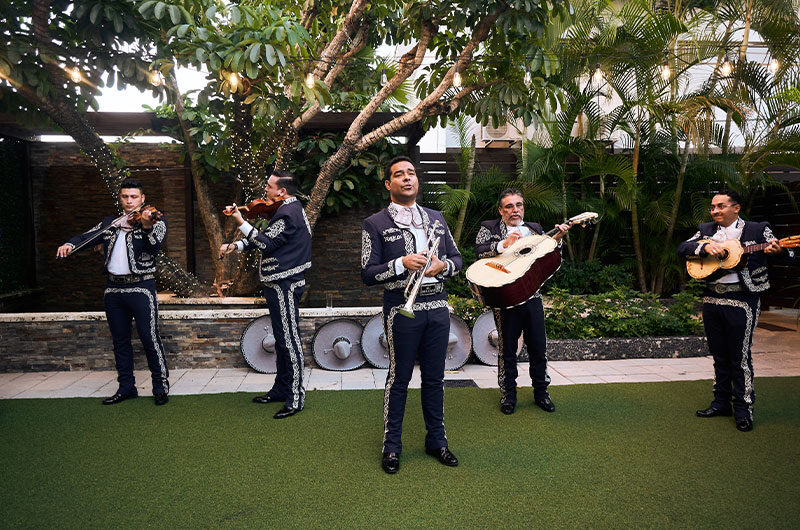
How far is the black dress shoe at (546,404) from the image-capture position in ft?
13.4

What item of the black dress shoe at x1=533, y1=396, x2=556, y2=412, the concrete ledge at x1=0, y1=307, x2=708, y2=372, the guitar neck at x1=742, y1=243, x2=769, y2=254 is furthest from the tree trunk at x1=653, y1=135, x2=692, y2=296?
the concrete ledge at x1=0, y1=307, x2=708, y2=372

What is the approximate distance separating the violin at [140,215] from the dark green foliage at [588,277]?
543 centimetres

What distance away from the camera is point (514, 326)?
4082mm

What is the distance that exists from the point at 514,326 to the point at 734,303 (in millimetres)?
1579

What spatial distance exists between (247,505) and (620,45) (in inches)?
280

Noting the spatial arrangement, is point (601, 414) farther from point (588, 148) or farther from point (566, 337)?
point (588, 148)

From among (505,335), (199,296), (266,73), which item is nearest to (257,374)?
(199,296)

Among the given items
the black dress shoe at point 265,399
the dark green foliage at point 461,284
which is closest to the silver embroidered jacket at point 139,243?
the black dress shoe at point 265,399

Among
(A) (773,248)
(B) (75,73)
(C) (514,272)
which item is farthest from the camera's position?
(B) (75,73)

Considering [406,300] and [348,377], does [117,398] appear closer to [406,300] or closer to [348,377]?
[348,377]

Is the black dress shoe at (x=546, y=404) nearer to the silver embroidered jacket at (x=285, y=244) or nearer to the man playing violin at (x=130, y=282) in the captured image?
the silver embroidered jacket at (x=285, y=244)

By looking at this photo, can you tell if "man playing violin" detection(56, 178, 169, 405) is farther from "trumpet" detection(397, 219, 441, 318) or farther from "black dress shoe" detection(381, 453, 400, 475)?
"trumpet" detection(397, 219, 441, 318)

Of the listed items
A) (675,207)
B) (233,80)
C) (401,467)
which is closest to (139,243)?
(233,80)

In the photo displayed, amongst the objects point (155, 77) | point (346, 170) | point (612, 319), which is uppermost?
point (155, 77)
